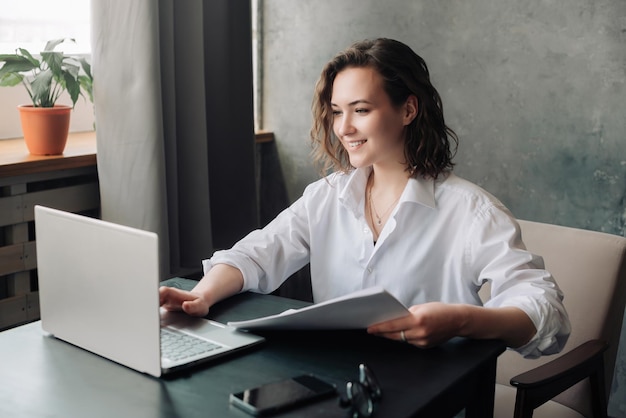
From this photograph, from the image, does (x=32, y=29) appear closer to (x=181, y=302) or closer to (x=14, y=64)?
(x=14, y=64)

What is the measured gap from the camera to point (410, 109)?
178 centimetres

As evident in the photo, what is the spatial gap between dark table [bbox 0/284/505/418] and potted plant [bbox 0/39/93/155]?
39.4 inches

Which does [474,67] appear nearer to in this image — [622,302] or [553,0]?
[553,0]

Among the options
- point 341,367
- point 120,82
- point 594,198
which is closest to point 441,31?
point 594,198

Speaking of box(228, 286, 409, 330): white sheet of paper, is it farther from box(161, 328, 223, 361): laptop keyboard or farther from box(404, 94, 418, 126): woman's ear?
box(404, 94, 418, 126): woman's ear

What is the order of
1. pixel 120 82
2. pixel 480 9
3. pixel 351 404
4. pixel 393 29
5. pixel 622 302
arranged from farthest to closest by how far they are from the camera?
1. pixel 393 29
2. pixel 480 9
3. pixel 120 82
4. pixel 622 302
5. pixel 351 404

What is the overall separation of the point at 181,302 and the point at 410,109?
674 mm

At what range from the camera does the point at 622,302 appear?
1.77 m

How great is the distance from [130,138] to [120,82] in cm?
16

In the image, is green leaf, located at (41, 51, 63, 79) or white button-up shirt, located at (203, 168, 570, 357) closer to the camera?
white button-up shirt, located at (203, 168, 570, 357)

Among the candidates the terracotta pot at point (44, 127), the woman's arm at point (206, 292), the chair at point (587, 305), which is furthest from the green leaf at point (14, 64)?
the chair at point (587, 305)

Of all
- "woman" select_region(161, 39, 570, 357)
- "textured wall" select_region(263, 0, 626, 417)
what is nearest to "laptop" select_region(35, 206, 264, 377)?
"woman" select_region(161, 39, 570, 357)

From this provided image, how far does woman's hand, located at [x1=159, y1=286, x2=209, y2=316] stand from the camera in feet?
4.70

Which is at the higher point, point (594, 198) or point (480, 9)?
point (480, 9)
